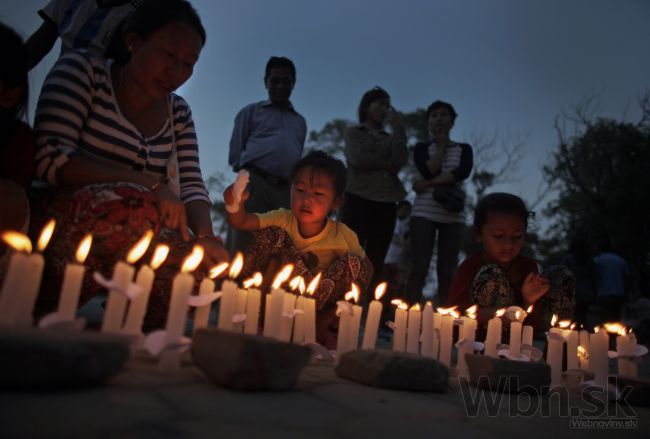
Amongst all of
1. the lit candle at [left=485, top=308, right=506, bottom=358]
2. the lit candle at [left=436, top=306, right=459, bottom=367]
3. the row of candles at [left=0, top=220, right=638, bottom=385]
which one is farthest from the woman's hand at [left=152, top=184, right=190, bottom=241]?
the lit candle at [left=485, top=308, right=506, bottom=358]

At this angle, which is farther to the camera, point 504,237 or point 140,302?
point 504,237

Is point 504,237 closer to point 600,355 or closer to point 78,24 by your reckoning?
point 600,355

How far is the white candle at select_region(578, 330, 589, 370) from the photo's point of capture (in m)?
3.07

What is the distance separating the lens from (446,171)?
5.58m

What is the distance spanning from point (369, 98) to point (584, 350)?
3.61 metres

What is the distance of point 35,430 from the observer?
1.03 m

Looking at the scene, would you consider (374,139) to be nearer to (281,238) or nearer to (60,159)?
(281,238)

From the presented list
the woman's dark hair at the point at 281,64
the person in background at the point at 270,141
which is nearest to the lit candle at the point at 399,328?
the person in background at the point at 270,141

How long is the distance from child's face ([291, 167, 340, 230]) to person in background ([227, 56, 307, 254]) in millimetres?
1482

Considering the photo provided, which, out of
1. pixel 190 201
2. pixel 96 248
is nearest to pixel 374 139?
pixel 190 201

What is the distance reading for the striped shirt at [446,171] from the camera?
5273 millimetres

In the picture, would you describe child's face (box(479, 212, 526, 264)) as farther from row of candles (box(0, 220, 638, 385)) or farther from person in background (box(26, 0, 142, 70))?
person in background (box(26, 0, 142, 70))

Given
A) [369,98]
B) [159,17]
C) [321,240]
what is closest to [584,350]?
[321,240]

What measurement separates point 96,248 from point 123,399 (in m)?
1.45
